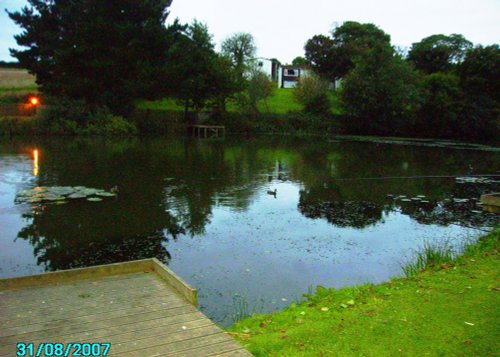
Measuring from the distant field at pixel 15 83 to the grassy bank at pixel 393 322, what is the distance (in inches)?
1813

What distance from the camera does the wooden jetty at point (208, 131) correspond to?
47.3 meters

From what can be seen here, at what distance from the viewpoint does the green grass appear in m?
52.7

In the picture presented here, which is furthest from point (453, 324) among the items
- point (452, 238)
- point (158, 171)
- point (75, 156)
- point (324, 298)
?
point (75, 156)

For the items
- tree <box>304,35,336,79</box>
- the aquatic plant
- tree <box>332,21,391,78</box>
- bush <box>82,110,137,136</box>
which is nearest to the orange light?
the aquatic plant

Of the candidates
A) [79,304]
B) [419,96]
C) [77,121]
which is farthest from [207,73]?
[79,304]

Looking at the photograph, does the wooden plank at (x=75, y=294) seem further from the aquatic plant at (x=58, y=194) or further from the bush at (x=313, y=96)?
the bush at (x=313, y=96)

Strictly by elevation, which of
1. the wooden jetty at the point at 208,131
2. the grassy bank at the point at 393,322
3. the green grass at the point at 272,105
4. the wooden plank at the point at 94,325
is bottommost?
the grassy bank at the point at 393,322

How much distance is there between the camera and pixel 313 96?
59375 millimetres

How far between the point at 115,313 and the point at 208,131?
148 ft

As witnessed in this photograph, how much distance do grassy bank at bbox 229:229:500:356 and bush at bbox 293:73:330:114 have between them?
53870 mm

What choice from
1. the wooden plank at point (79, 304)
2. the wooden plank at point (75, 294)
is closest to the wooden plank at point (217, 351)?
the wooden plank at point (79, 304)

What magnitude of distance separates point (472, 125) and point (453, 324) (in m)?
62.9

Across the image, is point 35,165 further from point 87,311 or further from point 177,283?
point 87,311

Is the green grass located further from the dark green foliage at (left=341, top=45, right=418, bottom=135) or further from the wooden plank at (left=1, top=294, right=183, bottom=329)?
the wooden plank at (left=1, top=294, right=183, bottom=329)
